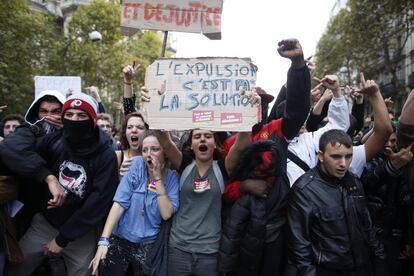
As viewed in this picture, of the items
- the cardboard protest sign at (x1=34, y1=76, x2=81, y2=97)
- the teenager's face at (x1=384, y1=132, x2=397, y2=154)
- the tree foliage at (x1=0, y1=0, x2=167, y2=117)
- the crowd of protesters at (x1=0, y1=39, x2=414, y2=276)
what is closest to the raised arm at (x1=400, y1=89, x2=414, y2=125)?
the crowd of protesters at (x1=0, y1=39, x2=414, y2=276)

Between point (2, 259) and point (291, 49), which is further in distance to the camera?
point (2, 259)

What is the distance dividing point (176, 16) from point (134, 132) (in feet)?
3.78

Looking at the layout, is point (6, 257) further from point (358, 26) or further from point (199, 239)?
point (358, 26)

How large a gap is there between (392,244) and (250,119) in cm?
199

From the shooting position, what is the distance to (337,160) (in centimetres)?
304

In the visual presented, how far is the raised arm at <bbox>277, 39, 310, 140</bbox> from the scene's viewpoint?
2909mm

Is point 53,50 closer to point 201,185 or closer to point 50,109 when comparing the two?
point 50,109

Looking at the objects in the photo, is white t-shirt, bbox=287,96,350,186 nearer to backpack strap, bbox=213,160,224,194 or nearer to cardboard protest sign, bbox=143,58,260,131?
backpack strap, bbox=213,160,224,194

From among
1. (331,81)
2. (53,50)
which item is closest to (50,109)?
(331,81)

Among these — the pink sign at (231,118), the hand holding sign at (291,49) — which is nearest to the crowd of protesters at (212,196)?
the hand holding sign at (291,49)

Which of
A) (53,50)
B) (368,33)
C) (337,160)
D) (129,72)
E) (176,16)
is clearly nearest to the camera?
(337,160)

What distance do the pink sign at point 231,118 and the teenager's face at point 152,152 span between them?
0.55 metres

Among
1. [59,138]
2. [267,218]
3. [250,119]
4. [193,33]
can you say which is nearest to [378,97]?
[250,119]

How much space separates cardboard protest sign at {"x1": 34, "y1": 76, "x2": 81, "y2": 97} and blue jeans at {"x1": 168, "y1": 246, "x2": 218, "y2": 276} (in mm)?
3982
